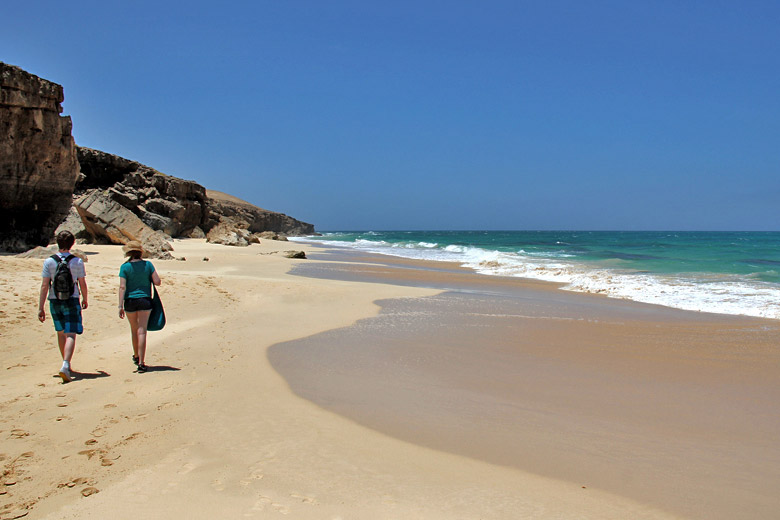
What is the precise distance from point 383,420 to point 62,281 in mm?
3565

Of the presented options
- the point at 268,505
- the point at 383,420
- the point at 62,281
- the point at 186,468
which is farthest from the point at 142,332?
the point at 268,505

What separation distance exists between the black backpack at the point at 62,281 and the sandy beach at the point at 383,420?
0.84 m

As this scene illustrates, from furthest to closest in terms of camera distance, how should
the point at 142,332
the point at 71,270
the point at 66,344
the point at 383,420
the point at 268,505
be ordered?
the point at 142,332 < the point at 71,270 < the point at 66,344 < the point at 383,420 < the point at 268,505

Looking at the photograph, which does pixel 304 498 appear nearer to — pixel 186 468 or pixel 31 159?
pixel 186 468

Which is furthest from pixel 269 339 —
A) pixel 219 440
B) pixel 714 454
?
pixel 714 454

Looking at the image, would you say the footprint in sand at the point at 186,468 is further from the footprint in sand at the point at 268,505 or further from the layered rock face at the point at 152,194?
the layered rock face at the point at 152,194

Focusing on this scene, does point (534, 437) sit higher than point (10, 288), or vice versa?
point (10, 288)

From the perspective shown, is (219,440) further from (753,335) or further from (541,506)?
(753,335)

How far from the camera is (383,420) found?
402 cm

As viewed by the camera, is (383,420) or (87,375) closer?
(383,420)

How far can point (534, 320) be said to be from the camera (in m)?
8.82

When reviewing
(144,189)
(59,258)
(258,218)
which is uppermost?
(144,189)

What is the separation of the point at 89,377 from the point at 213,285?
19.3ft

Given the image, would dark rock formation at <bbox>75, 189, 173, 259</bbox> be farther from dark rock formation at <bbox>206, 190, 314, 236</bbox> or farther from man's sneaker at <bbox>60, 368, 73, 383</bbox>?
dark rock formation at <bbox>206, 190, 314, 236</bbox>
